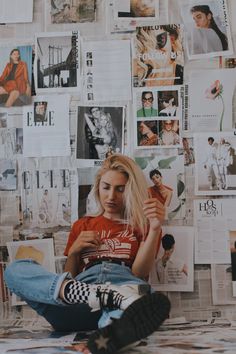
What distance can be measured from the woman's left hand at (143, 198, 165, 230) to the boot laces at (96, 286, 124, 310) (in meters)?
0.30

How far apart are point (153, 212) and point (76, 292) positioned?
35 cm

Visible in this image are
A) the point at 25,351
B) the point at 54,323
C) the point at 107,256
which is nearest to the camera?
the point at 25,351

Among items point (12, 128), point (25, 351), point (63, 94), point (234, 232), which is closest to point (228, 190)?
point (234, 232)

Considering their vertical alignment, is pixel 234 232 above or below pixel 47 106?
below

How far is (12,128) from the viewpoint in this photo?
1.71 m

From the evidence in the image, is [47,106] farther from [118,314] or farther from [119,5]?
[118,314]

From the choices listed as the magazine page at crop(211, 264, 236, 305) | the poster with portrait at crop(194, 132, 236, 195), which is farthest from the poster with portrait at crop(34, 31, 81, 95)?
the magazine page at crop(211, 264, 236, 305)

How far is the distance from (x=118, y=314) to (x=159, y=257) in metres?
0.52

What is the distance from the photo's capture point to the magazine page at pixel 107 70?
66.8 inches

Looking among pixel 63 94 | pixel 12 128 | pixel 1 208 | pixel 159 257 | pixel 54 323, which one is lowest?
pixel 54 323

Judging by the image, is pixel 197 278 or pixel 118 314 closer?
pixel 118 314

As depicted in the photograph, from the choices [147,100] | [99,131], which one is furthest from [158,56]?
[99,131]

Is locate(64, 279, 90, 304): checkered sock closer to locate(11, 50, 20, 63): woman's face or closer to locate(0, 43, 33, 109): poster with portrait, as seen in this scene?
locate(0, 43, 33, 109): poster with portrait

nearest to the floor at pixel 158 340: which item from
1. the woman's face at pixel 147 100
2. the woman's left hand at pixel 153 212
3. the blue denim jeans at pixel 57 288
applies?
the blue denim jeans at pixel 57 288
